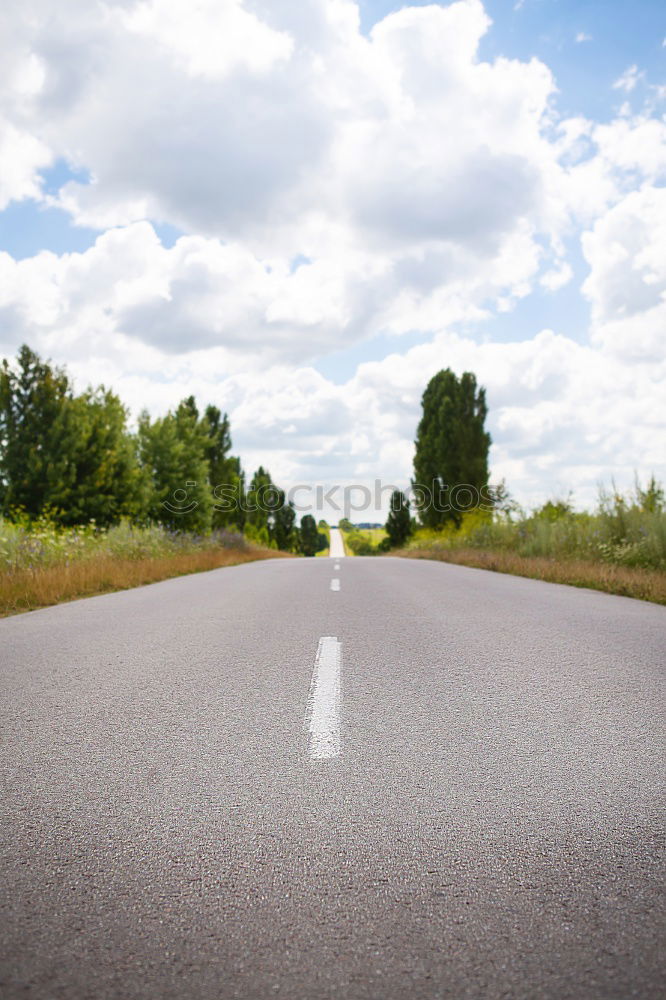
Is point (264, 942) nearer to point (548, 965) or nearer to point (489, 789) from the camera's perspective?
point (548, 965)

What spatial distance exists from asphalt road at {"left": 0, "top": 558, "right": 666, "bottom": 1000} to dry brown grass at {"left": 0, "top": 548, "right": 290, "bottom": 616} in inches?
173

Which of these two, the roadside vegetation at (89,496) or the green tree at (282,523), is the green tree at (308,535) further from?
the roadside vegetation at (89,496)

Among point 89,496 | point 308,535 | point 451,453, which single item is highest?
point 451,453

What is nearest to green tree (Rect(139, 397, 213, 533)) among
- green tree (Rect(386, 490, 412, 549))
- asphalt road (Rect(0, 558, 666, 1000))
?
asphalt road (Rect(0, 558, 666, 1000))

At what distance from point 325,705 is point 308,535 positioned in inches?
3860

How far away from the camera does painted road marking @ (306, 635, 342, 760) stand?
318 centimetres

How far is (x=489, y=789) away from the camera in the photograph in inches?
106

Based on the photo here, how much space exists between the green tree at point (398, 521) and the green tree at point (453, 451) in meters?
25.5

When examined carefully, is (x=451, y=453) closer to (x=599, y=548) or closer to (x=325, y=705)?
(x=599, y=548)

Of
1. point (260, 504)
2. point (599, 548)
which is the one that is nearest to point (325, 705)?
point (599, 548)

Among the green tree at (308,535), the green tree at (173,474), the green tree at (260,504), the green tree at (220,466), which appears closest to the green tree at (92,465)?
the green tree at (173,474)

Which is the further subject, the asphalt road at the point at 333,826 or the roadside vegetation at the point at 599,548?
the roadside vegetation at the point at 599,548

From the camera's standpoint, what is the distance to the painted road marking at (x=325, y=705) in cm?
318

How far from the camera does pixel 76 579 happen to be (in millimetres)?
10812
